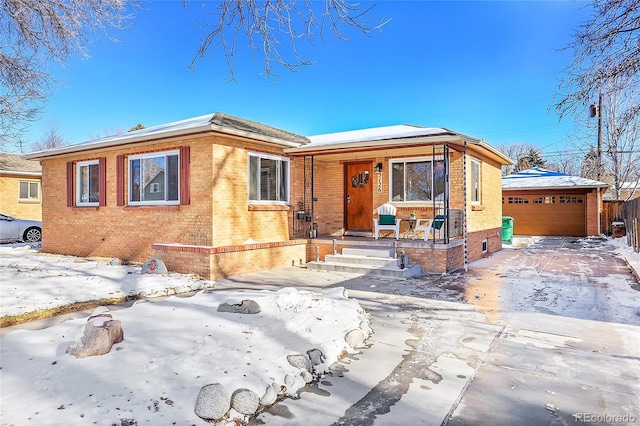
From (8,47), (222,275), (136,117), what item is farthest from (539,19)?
(136,117)

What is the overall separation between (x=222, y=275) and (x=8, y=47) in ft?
18.1

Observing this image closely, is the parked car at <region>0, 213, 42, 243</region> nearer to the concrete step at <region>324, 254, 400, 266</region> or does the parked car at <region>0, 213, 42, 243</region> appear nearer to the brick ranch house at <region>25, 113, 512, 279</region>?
the brick ranch house at <region>25, 113, 512, 279</region>

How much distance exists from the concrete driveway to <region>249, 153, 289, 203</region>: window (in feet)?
9.62

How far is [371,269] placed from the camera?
909cm

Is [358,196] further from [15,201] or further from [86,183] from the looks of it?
[15,201]

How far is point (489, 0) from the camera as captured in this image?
8352 mm

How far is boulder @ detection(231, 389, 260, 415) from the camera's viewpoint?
288 centimetres

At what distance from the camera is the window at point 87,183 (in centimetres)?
1138

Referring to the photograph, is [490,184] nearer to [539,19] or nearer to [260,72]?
[539,19]

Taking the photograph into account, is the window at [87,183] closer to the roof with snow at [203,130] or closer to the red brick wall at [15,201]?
the roof with snow at [203,130]

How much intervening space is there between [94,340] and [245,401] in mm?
1564

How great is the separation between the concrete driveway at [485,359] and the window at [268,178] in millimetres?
2934

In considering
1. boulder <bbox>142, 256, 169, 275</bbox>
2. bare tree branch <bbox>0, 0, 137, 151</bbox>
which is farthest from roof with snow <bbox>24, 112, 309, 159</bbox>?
boulder <bbox>142, 256, 169, 275</bbox>

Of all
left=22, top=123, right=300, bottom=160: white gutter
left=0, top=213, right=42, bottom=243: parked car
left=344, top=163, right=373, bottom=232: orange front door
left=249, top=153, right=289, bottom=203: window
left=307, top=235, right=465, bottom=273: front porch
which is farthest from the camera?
left=0, top=213, right=42, bottom=243: parked car
